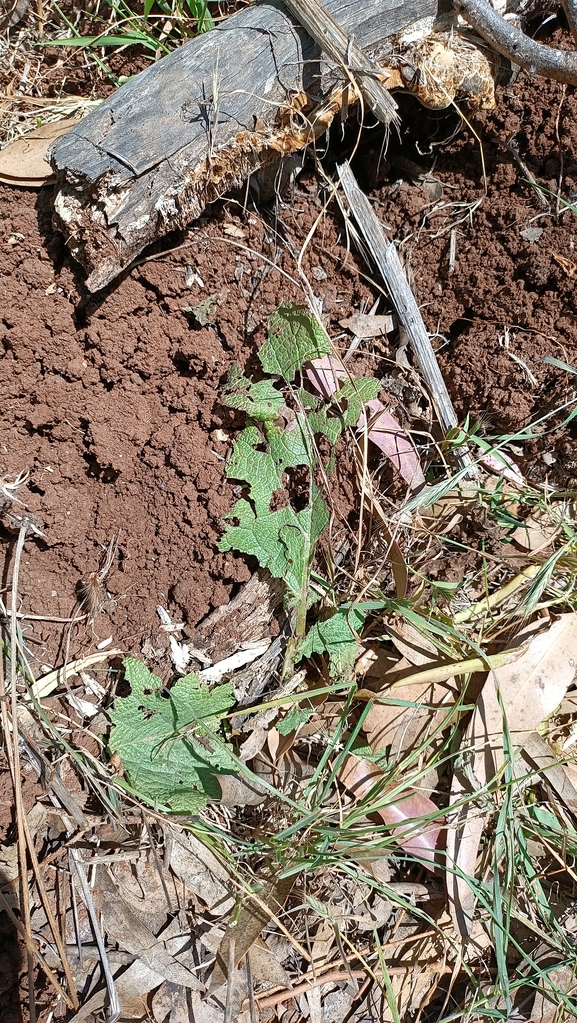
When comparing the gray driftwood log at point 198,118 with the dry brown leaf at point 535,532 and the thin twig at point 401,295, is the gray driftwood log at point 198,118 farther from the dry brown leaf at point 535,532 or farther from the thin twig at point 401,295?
the dry brown leaf at point 535,532

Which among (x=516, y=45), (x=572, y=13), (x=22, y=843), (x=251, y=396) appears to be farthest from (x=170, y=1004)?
(x=572, y=13)

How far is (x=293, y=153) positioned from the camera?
179 centimetres

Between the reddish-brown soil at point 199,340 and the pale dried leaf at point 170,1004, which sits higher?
the reddish-brown soil at point 199,340

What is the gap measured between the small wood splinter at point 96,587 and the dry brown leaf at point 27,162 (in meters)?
0.96

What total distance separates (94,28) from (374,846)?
2.50 metres

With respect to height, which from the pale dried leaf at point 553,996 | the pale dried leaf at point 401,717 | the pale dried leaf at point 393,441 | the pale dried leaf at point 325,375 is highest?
the pale dried leaf at point 325,375

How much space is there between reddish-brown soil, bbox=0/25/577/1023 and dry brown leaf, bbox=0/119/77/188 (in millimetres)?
45

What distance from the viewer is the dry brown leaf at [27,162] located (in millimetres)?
1689

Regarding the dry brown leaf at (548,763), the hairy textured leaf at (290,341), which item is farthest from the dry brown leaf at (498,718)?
the hairy textured leaf at (290,341)

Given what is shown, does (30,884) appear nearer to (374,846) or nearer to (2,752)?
(2,752)

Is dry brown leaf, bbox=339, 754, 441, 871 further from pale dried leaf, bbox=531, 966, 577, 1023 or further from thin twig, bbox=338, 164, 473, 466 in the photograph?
thin twig, bbox=338, 164, 473, 466

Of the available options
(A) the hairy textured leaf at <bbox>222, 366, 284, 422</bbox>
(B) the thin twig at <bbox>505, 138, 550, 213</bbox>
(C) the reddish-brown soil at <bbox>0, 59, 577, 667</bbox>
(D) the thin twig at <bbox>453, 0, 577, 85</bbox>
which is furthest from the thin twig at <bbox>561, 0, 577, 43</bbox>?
(A) the hairy textured leaf at <bbox>222, 366, 284, 422</bbox>

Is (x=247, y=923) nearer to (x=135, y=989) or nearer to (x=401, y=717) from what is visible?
(x=135, y=989)

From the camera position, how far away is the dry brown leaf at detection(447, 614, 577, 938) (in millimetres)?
1763
